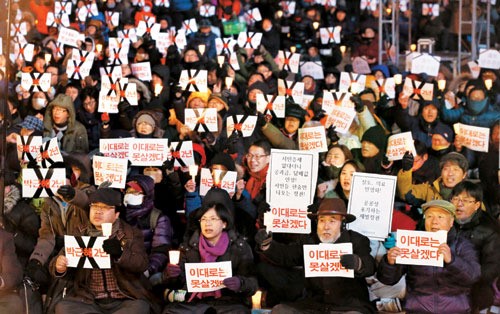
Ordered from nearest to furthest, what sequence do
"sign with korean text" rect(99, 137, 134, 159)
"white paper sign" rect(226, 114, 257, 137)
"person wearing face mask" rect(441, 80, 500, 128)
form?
"sign with korean text" rect(99, 137, 134, 159) < "white paper sign" rect(226, 114, 257, 137) < "person wearing face mask" rect(441, 80, 500, 128)

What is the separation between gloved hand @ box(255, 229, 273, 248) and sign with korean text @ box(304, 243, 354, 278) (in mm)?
334

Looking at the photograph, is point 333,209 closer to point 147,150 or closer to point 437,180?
point 437,180

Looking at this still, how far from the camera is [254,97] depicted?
12.9 meters

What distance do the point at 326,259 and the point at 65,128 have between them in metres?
4.04

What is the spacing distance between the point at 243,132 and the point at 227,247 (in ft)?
8.65

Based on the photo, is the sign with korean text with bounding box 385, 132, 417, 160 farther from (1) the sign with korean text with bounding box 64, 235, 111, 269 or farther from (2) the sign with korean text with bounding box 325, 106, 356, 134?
(1) the sign with korean text with bounding box 64, 235, 111, 269

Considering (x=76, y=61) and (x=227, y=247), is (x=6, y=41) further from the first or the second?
(x=76, y=61)

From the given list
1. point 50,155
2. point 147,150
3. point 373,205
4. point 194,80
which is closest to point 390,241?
point 373,205

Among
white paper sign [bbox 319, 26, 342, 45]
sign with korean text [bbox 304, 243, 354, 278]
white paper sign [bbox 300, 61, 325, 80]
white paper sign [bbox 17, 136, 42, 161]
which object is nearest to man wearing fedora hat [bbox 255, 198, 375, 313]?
sign with korean text [bbox 304, 243, 354, 278]

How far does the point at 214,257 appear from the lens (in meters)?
8.79

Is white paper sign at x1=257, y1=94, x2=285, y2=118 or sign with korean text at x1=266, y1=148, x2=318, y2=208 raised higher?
white paper sign at x1=257, y1=94, x2=285, y2=118

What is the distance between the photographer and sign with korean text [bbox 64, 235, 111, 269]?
8500mm

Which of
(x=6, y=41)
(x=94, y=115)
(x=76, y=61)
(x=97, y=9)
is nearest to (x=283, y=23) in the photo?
(x=97, y=9)

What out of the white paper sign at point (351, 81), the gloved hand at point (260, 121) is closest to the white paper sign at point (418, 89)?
the white paper sign at point (351, 81)
